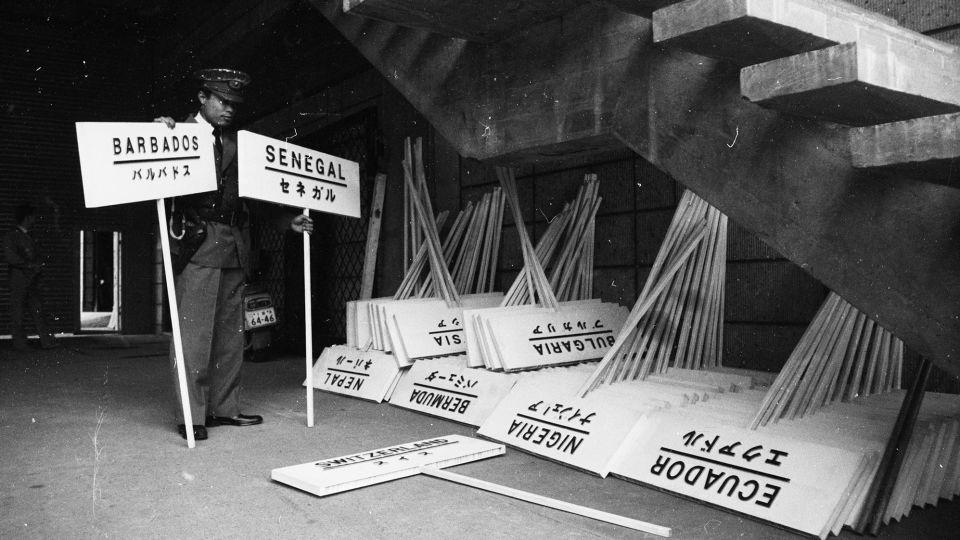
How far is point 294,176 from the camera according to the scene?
345cm

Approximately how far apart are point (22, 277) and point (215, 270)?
537 cm

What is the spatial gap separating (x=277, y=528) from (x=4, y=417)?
2.51 meters

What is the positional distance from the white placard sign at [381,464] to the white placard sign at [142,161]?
1.38 meters

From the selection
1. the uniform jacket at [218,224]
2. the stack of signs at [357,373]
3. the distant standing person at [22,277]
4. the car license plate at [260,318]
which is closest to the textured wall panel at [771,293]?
the stack of signs at [357,373]

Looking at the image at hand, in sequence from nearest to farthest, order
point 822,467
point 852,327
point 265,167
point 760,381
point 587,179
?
point 822,467
point 852,327
point 760,381
point 265,167
point 587,179

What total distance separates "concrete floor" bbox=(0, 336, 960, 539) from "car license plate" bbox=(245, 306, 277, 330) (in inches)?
80.3

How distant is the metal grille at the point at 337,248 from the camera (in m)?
5.90

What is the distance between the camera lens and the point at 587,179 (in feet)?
13.4

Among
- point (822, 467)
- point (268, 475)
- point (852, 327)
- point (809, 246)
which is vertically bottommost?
point (268, 475)

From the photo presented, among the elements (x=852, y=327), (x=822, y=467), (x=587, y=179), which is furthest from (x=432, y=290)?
(x=822, y=467)

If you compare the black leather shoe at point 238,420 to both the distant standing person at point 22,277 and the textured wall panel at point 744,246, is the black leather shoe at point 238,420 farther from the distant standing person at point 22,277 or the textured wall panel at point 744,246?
the distant standing person at point 22,277

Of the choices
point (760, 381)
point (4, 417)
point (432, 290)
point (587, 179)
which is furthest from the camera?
point (432, 290)

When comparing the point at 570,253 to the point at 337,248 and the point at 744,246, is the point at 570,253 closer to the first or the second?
the point at 744,246

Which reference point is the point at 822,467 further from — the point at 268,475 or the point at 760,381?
the point at 268,475
